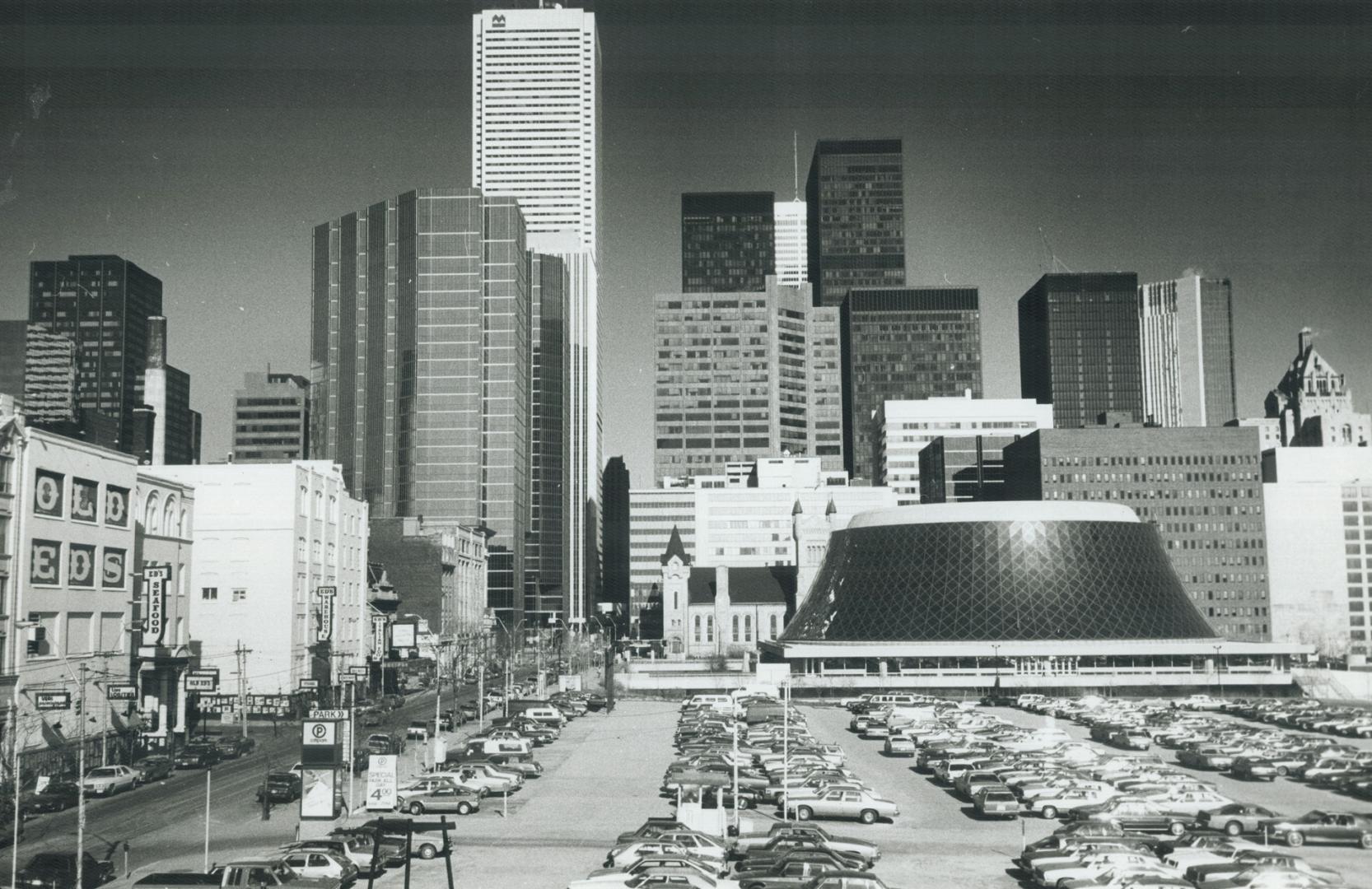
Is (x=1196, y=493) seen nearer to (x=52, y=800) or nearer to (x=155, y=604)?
(x=155, y=604)

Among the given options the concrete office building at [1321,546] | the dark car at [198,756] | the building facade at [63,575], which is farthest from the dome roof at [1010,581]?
the building facade at [63,575]

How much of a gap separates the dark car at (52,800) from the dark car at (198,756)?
9306 mm

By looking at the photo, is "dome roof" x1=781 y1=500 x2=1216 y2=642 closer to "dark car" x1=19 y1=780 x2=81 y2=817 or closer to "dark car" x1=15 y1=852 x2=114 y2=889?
"dark car" x1=19 y1=780 x2=81 y2=817

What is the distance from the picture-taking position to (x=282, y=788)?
159 feet

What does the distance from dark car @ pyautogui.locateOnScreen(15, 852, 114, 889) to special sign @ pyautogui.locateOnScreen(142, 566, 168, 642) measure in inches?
1274

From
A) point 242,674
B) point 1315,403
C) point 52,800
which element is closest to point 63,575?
point 52,800

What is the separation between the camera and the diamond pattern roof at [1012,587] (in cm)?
10925

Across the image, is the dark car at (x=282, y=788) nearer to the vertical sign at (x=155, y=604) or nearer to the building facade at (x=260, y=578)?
the vertical sign at (x=155, y=604)

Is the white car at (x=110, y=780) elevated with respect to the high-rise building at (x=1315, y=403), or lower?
lower

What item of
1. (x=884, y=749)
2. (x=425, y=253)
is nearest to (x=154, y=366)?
(x=425, y=253)

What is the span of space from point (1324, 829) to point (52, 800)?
136 feet

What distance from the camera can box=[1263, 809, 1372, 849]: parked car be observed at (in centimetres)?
2752

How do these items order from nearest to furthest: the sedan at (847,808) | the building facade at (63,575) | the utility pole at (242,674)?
1. the sedan at (847,808)
2. the building facade at (63,575)
3. the utility pole at (242,674)

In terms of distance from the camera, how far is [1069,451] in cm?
18550
